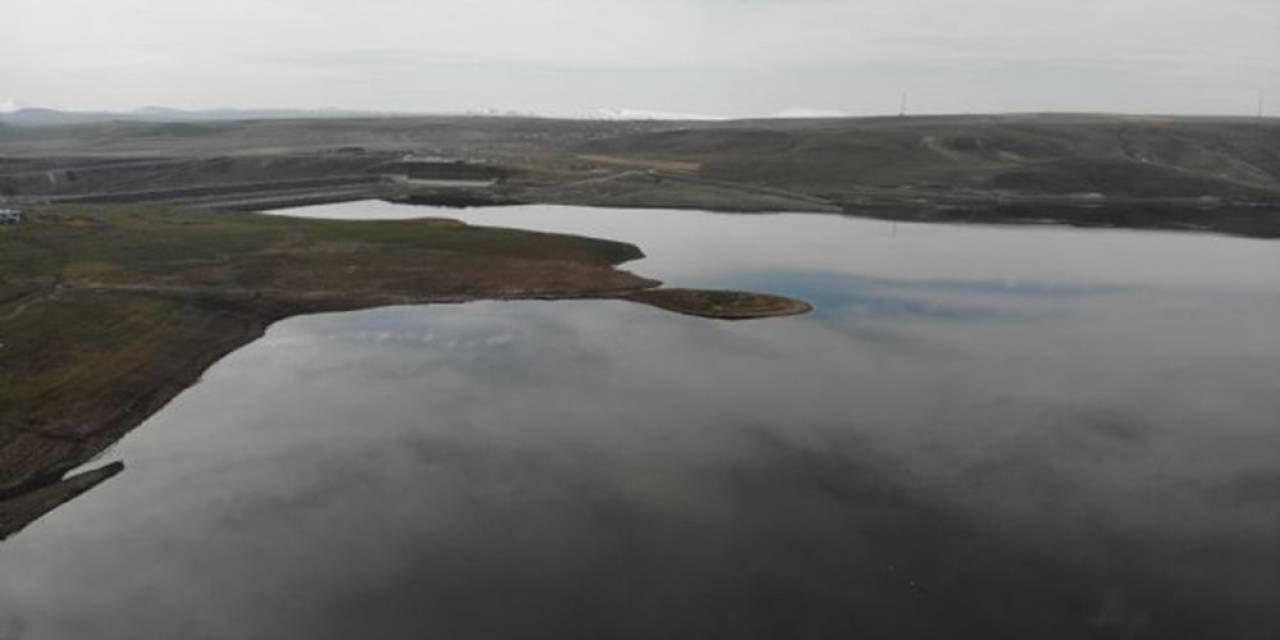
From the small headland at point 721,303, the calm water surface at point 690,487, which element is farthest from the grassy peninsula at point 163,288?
the small headland at point 721,303

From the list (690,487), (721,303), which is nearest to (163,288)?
(721,303)

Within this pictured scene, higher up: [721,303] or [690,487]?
[721,303]

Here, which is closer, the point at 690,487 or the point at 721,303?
the point at 690,487

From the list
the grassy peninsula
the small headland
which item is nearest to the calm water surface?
the small headland

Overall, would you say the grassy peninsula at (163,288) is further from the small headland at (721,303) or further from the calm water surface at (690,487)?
the small headland at (721,303)

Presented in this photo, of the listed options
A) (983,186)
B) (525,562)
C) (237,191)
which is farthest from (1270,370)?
(237,191)

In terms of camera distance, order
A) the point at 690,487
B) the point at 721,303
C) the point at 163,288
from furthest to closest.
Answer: the point at 721,303, the point at 163,288, the point at 690,487

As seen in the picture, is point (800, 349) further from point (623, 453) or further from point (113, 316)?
point (113, 316)

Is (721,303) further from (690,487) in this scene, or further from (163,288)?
(163,288)

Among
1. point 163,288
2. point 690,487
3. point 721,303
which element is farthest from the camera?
point 721,303
